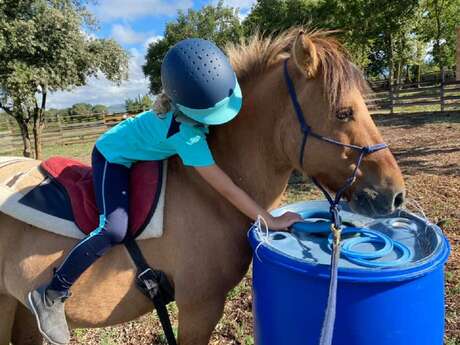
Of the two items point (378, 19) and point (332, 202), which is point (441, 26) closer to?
point (378, 19)

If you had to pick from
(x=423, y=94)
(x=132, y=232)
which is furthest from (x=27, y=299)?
(x=423, y=94)

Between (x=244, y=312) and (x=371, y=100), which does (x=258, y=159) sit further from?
(x=244, y=312)

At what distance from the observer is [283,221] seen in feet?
5.52

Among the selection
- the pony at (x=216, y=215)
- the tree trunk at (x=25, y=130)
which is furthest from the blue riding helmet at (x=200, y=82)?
the tree trunk at (x=25, y=130)

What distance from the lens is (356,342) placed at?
1.31m

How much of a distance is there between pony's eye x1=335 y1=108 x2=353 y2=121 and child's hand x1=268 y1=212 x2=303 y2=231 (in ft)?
1.68

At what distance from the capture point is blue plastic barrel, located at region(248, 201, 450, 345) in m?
1.27

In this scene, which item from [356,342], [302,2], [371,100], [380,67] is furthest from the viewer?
[380,67]

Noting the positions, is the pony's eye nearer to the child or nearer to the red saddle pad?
the child

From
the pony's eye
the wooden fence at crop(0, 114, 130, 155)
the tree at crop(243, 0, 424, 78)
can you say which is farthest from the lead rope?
the wooden fence at crop(0, 114, 130, 155)

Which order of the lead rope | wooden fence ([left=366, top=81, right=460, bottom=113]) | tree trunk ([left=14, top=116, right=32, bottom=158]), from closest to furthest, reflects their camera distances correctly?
1. the lead rope
2. tree trunk ([left=14, top=116, right=32, bottom=158])
3. wooden fence ([left=366, top=81, right=460, bottom=113])

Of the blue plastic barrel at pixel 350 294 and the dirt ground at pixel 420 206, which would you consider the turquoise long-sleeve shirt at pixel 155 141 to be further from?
the dirt ground at pixel 420 206

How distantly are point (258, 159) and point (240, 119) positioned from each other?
0.23 meters

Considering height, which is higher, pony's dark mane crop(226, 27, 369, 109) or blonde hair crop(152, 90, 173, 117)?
pony's dark mane crop(226, 27, 369, 109)
